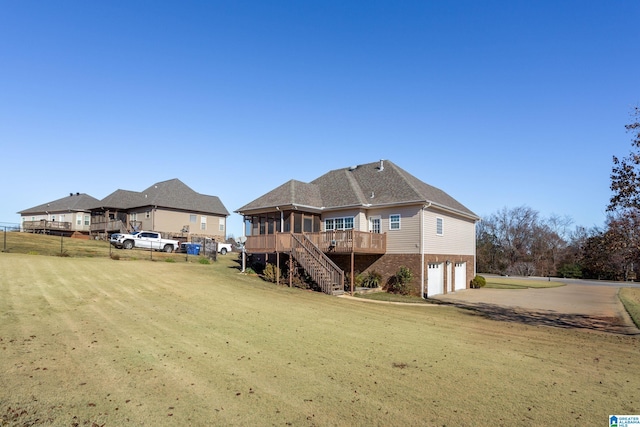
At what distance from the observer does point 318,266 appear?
20.5m

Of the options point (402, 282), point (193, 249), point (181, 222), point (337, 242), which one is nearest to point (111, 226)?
point (181, 222)

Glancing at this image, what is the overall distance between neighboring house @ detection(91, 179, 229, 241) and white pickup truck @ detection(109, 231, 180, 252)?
7.36 metres

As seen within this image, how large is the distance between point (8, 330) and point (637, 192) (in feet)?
61.8

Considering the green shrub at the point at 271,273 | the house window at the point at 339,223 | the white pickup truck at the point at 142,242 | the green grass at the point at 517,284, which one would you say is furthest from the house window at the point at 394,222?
the white pickup truck at the point at 142,242

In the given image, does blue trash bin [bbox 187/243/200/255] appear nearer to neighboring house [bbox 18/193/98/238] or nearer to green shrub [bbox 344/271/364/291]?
green shrub [bbox 344/271/364/291]

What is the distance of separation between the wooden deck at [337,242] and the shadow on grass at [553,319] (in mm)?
5882

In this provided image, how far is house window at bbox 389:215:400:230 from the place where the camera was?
22.9 meters

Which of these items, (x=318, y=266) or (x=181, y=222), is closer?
(x=318, y=266)

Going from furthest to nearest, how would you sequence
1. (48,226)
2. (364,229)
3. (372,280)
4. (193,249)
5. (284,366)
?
(48,226), (193,249), (364,229), (372,280), (284,366)

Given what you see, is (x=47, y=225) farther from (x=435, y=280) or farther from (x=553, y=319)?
(x=553, y=319)

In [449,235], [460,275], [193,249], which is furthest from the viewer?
[193,249]

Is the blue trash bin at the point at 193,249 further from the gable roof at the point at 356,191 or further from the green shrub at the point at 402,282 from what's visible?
the green shrub at the point at 402,282

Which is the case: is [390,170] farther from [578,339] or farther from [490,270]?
[490,270]

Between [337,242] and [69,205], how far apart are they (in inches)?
1925
